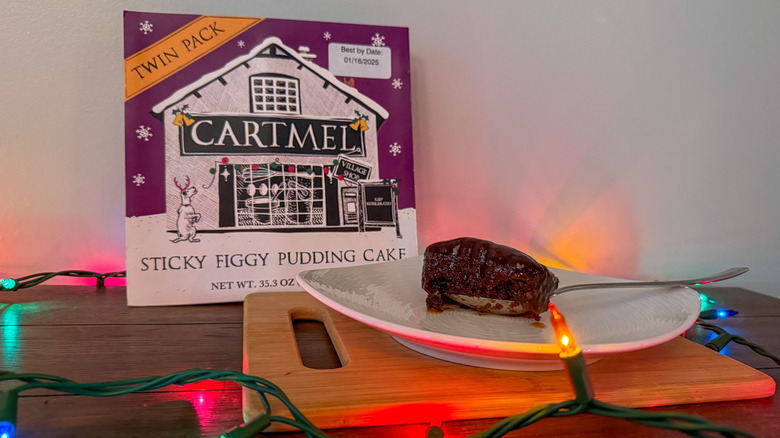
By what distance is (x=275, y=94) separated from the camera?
94cm

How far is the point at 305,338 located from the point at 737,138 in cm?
109

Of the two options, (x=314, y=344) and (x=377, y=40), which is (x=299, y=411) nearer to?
(x=314, y=344)

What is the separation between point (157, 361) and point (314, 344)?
0.19 meters

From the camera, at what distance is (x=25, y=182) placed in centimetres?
96

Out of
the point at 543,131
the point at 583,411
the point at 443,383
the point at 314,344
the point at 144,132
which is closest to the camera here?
the point at 583,411

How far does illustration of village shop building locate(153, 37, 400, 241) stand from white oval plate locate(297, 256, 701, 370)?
0.19 meters

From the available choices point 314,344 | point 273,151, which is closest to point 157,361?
point 314,344

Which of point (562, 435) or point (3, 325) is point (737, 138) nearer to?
point (562, 435)

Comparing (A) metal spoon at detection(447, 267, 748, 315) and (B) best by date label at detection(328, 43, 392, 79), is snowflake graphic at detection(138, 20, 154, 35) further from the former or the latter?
(A) metal spoon at detection(447, 267, 748, 315)

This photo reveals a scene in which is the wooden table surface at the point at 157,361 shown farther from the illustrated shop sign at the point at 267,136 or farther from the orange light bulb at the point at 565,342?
the illustrated shop sign at the point at 267,136

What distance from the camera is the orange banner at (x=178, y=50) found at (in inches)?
34.9

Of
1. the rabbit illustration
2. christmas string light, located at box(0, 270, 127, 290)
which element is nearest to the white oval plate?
the rabbit illustration

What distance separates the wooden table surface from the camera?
1.53 ft

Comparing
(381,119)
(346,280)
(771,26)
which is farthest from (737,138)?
(346,280)
